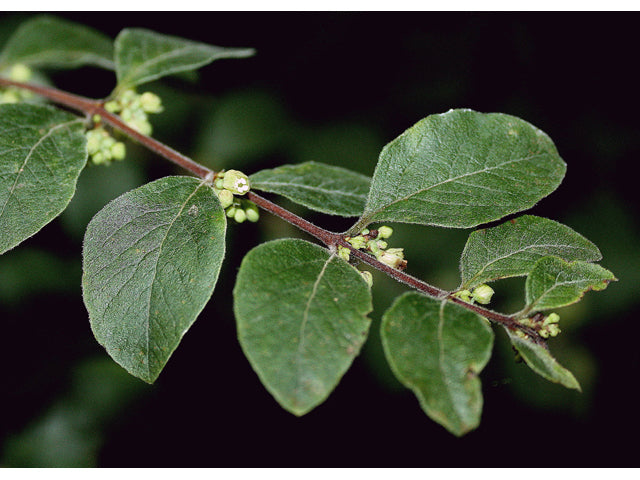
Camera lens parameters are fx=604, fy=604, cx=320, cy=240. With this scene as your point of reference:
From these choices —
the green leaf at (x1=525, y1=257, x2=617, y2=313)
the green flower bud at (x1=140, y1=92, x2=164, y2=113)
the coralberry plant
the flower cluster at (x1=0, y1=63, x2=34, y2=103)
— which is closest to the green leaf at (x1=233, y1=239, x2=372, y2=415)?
the coralberry plant

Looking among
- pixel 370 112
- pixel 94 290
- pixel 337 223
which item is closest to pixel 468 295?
pixel 94 290

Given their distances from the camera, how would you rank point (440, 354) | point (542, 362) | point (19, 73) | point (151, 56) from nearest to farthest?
point (440, 354), point (542, 362), point (151, 56), point (19, 73)

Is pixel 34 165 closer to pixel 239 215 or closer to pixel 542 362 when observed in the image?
pixel 239 215

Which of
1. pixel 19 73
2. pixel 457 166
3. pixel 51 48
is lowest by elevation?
pixel 19 73

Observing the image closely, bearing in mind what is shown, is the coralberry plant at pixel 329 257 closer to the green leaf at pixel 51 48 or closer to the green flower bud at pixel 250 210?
the green flower bud at pixel 250 210

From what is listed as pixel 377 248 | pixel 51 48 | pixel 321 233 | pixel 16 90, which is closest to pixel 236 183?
pixel 321 233

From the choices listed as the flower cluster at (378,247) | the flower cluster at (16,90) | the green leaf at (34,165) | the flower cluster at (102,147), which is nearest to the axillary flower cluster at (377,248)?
the flower cluster at (378,247)

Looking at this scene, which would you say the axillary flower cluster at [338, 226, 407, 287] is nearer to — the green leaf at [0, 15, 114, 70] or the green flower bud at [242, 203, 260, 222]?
the green flower bud at [242, 203, 260, 222]
